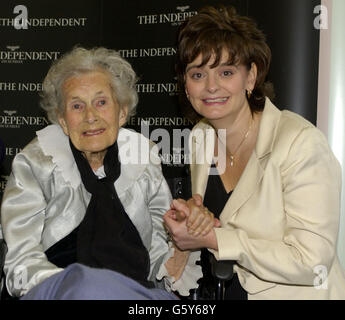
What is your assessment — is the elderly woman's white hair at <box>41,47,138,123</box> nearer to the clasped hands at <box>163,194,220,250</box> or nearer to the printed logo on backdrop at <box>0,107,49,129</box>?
the clasped hands at <box>163,194,220,250</box>

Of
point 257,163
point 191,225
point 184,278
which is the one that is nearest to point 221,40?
point 257,163

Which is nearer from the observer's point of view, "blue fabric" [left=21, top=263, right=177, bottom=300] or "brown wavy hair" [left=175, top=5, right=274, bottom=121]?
"blue fabric" [left=21, top=263, right=177, bottom=300]

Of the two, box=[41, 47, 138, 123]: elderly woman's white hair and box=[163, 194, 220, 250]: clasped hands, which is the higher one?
box=[41, 47, 138, 123]: elderly woman's white hair

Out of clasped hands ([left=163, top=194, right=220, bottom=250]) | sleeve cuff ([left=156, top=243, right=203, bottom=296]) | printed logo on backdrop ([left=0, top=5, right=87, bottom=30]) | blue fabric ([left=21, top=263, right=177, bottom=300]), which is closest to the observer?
blue fabric ([left=21, top=263, right=177, bottom=300])

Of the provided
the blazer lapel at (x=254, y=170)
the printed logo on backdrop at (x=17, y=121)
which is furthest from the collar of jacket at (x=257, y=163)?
the printed logo on backdrop at (x=17, y=121)

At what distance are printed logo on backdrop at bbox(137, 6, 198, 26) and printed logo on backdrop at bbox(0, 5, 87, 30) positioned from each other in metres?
0.61

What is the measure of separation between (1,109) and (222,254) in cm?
365

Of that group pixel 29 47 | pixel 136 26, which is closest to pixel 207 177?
pixel 136 26

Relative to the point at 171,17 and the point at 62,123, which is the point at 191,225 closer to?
the point at 62,123

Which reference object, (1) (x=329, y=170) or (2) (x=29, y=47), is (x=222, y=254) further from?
(2) (x=29, y=47)

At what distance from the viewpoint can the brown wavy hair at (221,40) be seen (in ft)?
7.45

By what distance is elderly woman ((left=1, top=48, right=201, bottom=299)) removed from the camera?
87.8 inches

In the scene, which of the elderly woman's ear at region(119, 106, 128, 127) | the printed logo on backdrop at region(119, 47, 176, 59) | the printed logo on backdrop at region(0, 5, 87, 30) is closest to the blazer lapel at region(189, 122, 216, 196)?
the elderly woman's ear at region(119, 106, 128, 127)

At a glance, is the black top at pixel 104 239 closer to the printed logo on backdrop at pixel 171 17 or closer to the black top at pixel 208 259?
the black top at pixel 208 259
